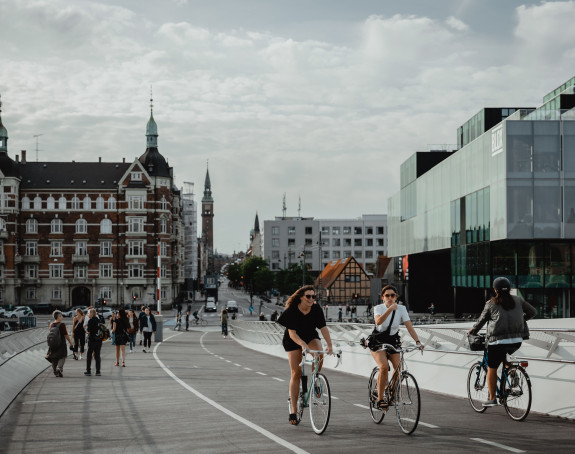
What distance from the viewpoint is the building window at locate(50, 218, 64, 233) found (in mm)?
93562

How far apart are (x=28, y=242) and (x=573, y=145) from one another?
219ft

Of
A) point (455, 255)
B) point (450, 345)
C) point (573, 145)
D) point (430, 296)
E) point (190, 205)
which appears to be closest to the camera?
point (450, 345)

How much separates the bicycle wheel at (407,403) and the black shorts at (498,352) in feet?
5.09

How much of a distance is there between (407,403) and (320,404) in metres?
1.01

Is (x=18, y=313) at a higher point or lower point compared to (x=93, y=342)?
lower

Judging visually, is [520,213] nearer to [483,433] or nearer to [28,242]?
[483,433]

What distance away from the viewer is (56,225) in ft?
308

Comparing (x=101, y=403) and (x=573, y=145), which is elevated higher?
(x=573, y=145)

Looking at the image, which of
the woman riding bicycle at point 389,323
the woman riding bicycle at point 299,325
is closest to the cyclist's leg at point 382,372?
the woman riding bicycle at point 389,323

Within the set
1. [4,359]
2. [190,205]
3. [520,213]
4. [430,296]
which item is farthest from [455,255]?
[190,205]

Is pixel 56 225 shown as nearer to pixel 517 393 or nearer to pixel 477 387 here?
pixel 477 387

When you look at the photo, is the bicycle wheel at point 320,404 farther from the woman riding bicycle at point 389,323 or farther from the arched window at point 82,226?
the arched window at point 82,226

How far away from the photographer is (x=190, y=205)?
175 m

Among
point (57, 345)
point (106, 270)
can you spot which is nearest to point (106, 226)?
point (106, 270)
